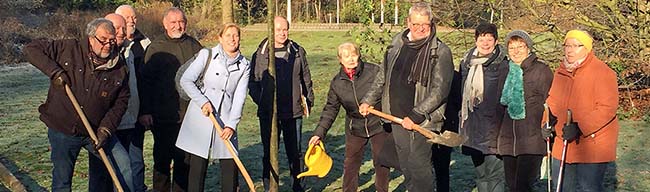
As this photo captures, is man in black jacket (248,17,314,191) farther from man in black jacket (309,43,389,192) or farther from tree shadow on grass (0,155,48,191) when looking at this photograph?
tree shadow on grass (0,155,48,191)

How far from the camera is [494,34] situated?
6.05 meters

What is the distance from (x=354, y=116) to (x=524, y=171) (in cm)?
154

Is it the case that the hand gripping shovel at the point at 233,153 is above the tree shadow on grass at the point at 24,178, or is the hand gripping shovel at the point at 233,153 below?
above

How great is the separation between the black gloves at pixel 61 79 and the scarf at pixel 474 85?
293cm

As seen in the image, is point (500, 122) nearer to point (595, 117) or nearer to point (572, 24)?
point (595, 117)

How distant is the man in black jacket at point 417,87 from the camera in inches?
221

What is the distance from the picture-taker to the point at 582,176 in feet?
18.3

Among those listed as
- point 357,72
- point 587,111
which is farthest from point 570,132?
point 357,72

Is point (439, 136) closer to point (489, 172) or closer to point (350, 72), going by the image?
point (489, 172)

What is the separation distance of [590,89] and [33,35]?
22.1 m

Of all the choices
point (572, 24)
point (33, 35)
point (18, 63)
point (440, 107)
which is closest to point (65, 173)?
point (440, 107)

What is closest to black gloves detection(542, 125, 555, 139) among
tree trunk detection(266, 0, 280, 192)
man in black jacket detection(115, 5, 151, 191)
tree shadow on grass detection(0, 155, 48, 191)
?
tree trunk detection(266, 0, 280, 192)

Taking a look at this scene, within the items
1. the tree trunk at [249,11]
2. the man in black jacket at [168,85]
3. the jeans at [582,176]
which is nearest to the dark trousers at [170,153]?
the man in black jacket at [168,85]

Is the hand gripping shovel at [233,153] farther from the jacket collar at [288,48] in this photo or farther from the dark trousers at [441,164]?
the dark trousers at [441,164]
